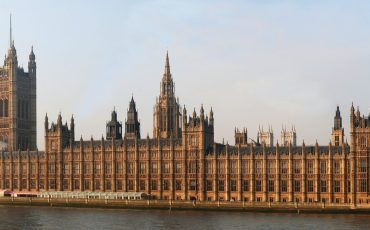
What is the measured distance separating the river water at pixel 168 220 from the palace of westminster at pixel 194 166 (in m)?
14.4

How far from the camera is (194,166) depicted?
14625 centimetres

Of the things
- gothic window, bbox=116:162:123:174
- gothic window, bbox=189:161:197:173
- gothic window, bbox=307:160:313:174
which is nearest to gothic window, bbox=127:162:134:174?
gothic window, bbox=116:162:123:174

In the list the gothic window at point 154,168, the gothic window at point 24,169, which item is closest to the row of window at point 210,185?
the gothic window at point 24,169

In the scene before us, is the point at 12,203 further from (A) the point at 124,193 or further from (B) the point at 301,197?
(B) the point at 301,197

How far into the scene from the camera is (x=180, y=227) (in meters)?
102

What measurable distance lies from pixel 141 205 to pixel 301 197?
30.1m

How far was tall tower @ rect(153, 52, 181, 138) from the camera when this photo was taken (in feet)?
612

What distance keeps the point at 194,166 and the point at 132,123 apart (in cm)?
3050

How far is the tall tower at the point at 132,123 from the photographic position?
171m

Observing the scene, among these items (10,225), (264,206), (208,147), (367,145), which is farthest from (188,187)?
(10,225)

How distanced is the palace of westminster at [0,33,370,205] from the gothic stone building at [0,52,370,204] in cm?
18

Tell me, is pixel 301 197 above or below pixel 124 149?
below

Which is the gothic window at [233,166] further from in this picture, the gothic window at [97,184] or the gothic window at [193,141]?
the gothic window at [97,184]

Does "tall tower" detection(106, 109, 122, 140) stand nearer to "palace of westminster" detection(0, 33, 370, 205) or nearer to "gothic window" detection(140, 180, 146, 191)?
"palace of westminster" detection(0, 33, 370, 205)
